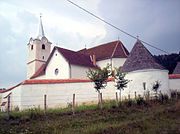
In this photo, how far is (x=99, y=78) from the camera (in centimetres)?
1244

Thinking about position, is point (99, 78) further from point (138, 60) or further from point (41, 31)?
point (41, 31)

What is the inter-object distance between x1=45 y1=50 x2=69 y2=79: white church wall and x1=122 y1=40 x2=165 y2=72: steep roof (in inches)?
312

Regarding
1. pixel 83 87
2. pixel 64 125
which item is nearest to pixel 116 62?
pixel 83 87

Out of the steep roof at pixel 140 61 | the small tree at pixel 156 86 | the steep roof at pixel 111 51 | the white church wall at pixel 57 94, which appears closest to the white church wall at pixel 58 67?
the white church wall at pixel 57 94

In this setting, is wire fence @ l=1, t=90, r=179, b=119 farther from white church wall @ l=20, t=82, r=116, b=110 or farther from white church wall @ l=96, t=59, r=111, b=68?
white church wall @ l=96, t=59, r=111, b=68

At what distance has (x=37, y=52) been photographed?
106 ft

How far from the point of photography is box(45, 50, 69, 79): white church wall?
70.8ft

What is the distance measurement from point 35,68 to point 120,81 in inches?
887

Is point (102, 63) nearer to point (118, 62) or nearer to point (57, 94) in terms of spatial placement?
point (118, 62)

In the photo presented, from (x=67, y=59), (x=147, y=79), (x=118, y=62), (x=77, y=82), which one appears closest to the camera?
(x=77, y=82)

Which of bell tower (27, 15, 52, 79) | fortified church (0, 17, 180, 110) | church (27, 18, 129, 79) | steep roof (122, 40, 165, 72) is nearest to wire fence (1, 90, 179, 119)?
fortified church (0, 17, 180, 110)

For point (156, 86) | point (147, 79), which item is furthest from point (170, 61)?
point (156, 86)

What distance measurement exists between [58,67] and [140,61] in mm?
11191

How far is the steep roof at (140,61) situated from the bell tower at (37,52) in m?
20.1
